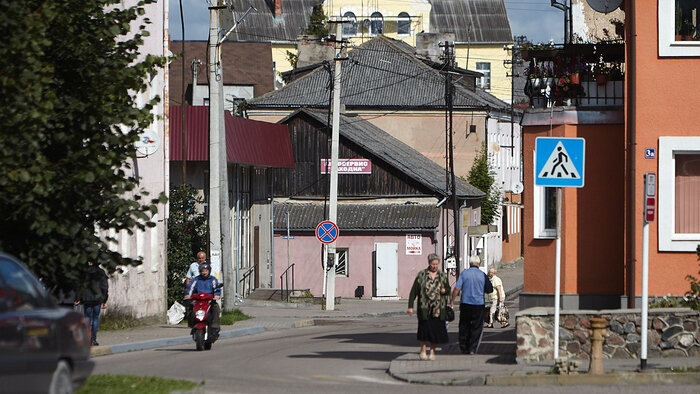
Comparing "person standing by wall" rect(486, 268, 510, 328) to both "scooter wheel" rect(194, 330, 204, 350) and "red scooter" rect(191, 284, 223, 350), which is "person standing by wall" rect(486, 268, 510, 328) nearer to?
"red scooter" rect(191, 284, 223, 350)

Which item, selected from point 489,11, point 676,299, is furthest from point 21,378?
point 489,11

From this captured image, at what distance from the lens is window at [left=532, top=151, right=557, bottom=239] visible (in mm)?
18703

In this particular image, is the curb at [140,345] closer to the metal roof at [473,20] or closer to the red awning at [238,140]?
the red awning at [238,140]

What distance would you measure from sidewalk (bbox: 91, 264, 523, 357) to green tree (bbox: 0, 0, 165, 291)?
7.72 m

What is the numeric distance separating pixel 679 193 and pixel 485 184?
47.4 m

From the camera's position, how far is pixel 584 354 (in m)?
16.7

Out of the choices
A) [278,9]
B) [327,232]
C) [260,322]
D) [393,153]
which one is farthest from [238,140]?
[278,9]

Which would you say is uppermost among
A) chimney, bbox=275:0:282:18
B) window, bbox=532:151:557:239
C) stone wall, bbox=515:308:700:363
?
chimney, bbox=275:0:282:18

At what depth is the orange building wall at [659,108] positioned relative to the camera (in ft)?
57.5

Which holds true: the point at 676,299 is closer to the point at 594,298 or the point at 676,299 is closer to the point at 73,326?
the point at 594,298

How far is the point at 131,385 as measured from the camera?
1366 centimetres

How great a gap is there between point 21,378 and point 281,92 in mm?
58011

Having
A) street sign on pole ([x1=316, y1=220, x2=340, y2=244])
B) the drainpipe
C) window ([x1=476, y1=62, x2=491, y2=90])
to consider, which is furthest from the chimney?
the drainpipe

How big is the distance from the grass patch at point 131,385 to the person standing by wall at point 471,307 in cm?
602
